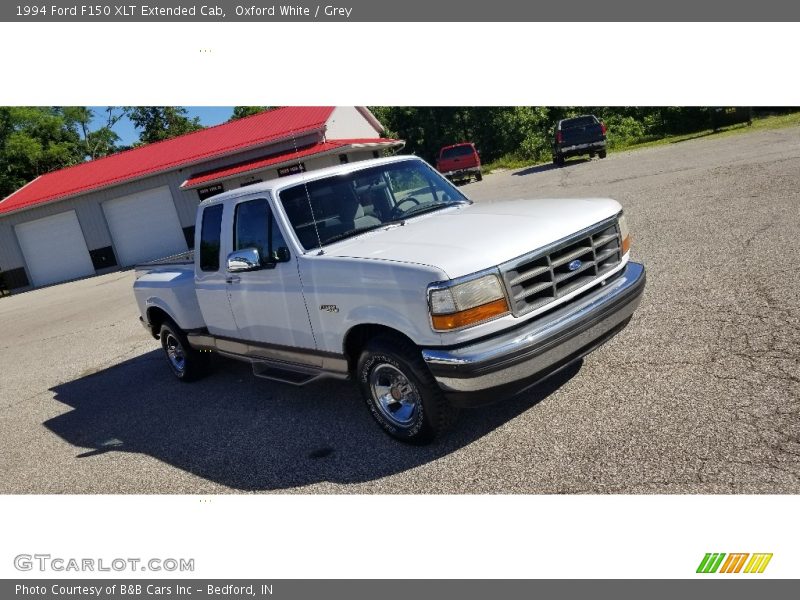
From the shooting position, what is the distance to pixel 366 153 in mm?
28766

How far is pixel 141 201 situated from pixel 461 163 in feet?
48.9

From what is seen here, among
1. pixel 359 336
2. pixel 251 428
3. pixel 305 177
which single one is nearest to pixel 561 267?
pixel 359 336

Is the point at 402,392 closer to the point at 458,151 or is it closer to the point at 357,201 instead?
the point at 357,201

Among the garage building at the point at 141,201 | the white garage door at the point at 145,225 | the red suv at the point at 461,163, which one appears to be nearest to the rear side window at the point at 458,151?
the red suv at the point at 461,163

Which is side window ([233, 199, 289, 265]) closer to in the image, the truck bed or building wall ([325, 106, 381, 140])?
the truck bed

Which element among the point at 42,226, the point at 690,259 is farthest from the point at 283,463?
the point at 42,226

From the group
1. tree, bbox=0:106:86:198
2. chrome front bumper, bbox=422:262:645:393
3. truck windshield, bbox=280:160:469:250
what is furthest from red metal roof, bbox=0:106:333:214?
chrome front bumper, bbox=422:262:645:393

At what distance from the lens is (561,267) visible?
13.4 ft

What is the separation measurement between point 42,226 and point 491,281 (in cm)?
3003

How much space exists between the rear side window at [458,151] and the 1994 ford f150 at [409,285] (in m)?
24.6

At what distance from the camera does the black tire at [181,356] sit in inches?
266

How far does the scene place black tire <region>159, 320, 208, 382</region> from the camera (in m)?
6.77

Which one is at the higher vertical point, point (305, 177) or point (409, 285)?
point (305, 177)

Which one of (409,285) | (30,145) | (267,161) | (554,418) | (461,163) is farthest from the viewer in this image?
(30,145)
